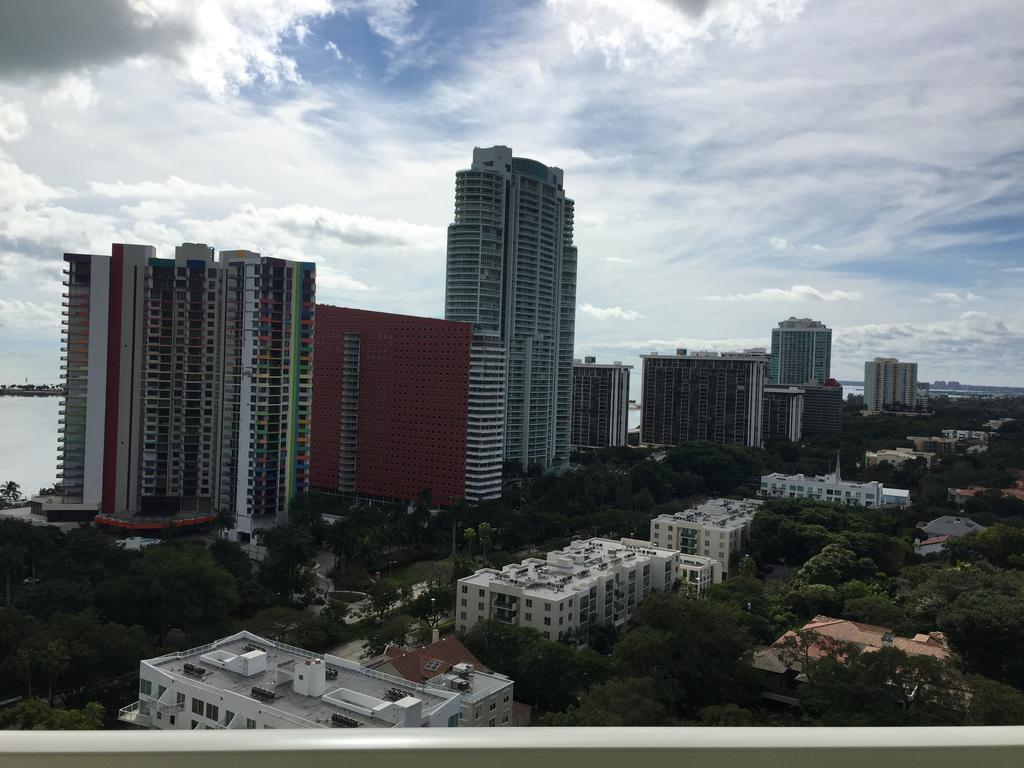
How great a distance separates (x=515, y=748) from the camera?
566 millimetres

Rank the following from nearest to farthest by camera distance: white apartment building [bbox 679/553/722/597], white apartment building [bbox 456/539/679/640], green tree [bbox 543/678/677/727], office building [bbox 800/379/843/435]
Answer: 1. green tree [bbox 543/678/677/727]
2. white apartment building [bbox 456/539/679/640]
3. white apartment building [bbox 679/553/722/597]
4. office building [bbox 800/379/843/435]

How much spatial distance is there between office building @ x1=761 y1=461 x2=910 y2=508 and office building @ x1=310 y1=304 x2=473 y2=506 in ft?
17.4

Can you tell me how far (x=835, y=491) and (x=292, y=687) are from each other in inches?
412

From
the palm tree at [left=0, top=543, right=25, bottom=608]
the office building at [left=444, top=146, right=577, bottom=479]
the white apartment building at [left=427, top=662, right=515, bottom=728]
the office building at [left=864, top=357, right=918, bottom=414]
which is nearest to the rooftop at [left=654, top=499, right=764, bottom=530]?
the office building at [left=444, top=146, right=577, bottom=479]

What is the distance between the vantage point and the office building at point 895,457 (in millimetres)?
13992

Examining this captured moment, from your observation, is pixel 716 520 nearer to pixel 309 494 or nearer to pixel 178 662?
pixel 309 494

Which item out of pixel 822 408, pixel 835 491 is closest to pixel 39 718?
pixel 835 491

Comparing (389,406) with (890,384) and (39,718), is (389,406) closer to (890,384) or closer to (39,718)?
(39,718)

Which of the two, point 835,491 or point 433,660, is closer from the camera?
point 433,660

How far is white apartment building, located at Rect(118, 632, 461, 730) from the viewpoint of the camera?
2949mm

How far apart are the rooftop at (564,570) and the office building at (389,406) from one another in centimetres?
388

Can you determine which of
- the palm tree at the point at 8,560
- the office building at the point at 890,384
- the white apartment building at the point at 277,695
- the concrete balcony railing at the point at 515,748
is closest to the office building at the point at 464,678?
the white apartment building at the point at 277,695

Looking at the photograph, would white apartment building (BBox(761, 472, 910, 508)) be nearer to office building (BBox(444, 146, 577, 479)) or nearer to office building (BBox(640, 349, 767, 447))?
office building (BBox(640, 349, 767, 447))

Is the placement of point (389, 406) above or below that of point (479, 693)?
above
